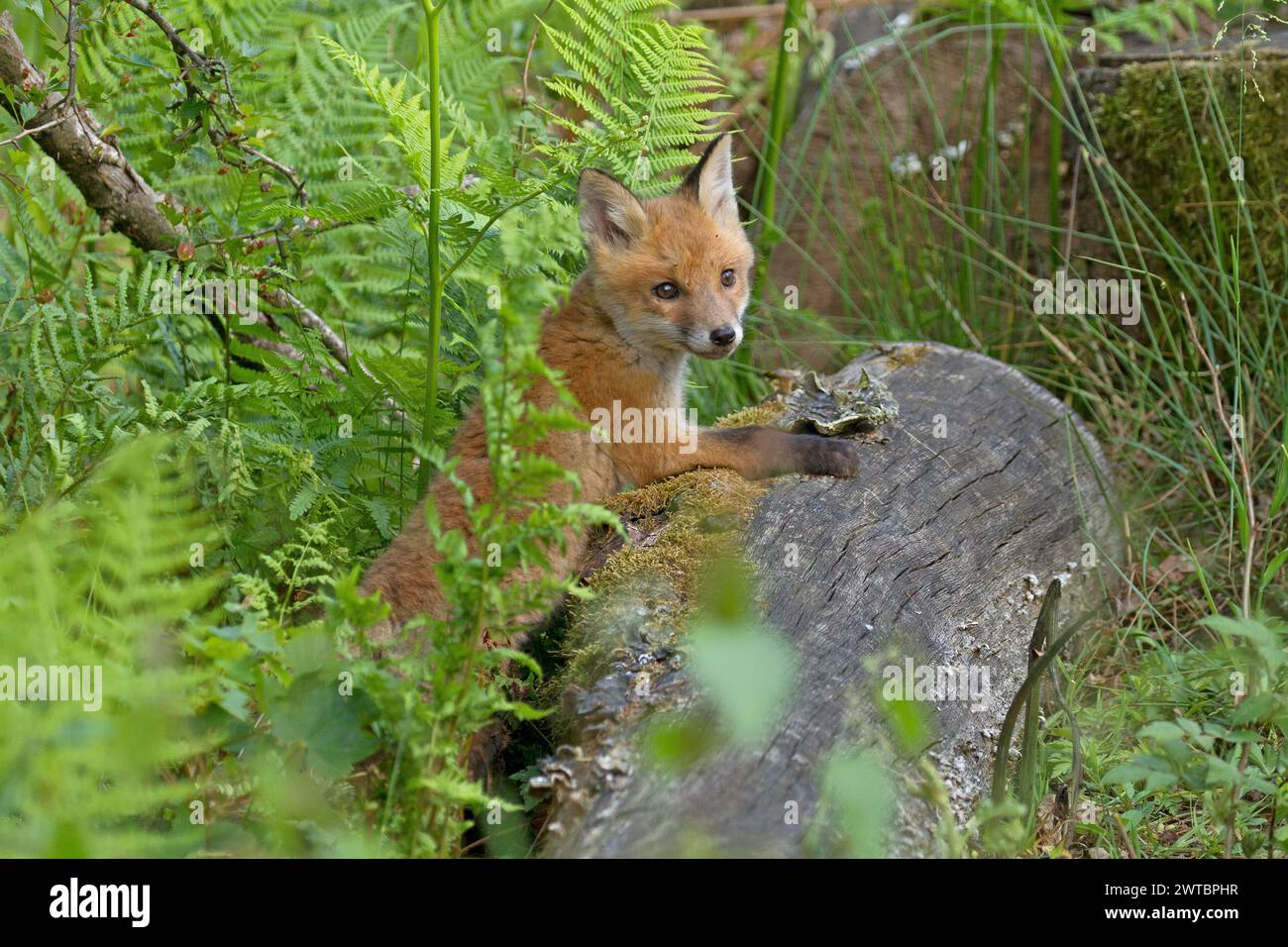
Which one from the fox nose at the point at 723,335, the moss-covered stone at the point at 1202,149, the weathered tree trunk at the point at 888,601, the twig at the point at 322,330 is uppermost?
the moss-covered stone at the point at 1202,149

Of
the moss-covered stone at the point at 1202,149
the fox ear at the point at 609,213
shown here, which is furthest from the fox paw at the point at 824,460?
the moss-covered stone at the point at 1202,149

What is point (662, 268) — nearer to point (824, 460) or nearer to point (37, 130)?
point (824, 460)

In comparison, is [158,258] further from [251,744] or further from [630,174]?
[251,744]

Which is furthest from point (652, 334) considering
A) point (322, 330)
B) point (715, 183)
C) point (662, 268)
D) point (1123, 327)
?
point (1123, 327)

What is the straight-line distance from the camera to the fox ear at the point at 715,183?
5.29 m

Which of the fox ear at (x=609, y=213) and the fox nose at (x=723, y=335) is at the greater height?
the fox ear at (x=609, y=213)

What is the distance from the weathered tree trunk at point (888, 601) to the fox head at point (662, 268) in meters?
0.87

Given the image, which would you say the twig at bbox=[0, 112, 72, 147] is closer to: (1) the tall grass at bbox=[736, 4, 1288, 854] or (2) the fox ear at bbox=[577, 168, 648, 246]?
(2) the fox ear at bbox=[577, 168, 648, 246]

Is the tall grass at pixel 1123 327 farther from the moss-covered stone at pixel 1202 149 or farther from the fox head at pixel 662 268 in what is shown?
the fox head at pixel 662 268

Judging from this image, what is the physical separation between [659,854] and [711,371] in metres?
4.56

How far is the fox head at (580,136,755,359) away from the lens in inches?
199

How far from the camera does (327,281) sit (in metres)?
5.68
